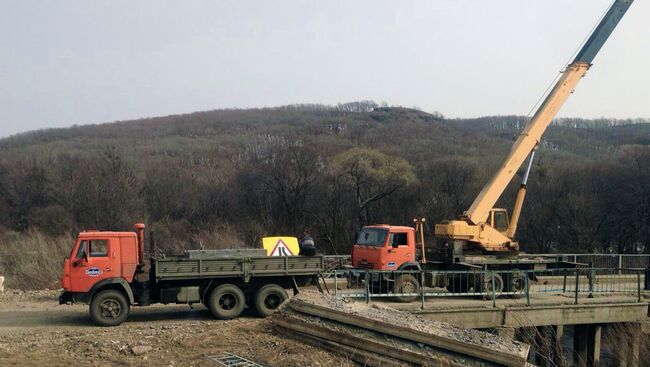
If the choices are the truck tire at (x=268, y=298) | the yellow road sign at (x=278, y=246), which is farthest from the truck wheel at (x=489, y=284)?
the truck tire at (x=268, y=298)

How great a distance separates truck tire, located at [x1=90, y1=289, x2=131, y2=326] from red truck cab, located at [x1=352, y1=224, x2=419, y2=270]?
7454mm

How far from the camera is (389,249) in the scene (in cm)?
1808

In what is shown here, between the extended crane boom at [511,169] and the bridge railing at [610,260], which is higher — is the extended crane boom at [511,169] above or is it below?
above

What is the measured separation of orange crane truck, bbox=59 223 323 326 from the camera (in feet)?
47.9

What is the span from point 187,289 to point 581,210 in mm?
37909

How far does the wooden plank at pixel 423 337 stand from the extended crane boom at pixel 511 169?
33.5 feet

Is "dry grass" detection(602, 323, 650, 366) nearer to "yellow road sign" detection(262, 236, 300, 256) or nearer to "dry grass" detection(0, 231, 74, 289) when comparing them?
"yellow road sign" detection(262, 236, 300, 256)

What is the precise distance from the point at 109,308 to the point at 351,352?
292 inches

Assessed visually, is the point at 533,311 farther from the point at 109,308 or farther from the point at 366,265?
the point at 109,308

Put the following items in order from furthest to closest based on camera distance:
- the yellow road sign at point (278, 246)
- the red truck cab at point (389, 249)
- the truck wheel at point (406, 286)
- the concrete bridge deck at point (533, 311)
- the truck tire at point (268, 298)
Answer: the red truck cab at point (389, 249)
the yellow road sign at point (278, 246)
the truck wheel at point (406, 286)
the truck tire at point (268, 298)
the concrete bridge deck at point (533, 311)

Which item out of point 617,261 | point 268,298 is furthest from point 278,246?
point 617,261

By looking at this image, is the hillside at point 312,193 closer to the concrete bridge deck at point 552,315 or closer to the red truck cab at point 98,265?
the red truck cab at point 98,265

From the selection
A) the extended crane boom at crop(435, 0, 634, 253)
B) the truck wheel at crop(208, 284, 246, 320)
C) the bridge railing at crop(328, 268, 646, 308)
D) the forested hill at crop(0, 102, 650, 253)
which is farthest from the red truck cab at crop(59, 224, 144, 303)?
the forested hill at crop(0, 102, 650, 253)

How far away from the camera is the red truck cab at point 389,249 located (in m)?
18.0
